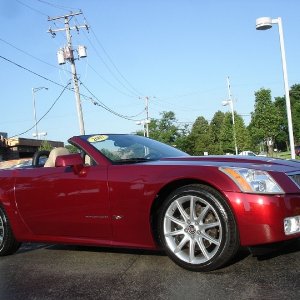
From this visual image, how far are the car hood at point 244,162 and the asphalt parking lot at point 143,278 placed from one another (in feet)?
2.17

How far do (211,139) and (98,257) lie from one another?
59.2 m

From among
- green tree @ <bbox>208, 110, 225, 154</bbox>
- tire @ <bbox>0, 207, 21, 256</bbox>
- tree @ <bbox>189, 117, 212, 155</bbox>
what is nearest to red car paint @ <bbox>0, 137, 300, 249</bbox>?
tire @ <bbox>0, 207, 21, 256</bbox>

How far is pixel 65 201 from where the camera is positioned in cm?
495

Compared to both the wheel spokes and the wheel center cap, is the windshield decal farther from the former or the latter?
the wheel center cap

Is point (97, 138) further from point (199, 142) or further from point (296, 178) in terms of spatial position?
point (199, 142)

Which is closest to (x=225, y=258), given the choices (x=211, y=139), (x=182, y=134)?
(x=211, y=139)

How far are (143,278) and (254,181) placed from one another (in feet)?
4.00

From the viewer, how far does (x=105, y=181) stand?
185 inches

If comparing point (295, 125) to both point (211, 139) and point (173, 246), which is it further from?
point (173, 246)

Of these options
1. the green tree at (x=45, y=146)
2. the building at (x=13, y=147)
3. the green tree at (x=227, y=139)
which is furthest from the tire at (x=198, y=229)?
the green tree at (x=227, y=139)

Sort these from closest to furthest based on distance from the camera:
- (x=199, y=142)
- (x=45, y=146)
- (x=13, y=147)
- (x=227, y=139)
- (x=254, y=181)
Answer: (x=254, y=181) → (x=13, y=147) → (x=45, y=146) → (x=199, y=142) → (x=227, y=139)

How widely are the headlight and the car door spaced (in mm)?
1266

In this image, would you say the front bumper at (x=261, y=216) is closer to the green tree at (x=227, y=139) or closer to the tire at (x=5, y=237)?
the tire at (x=5, y=237)

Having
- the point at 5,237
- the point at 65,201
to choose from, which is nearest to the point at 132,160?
the point at 65,201
